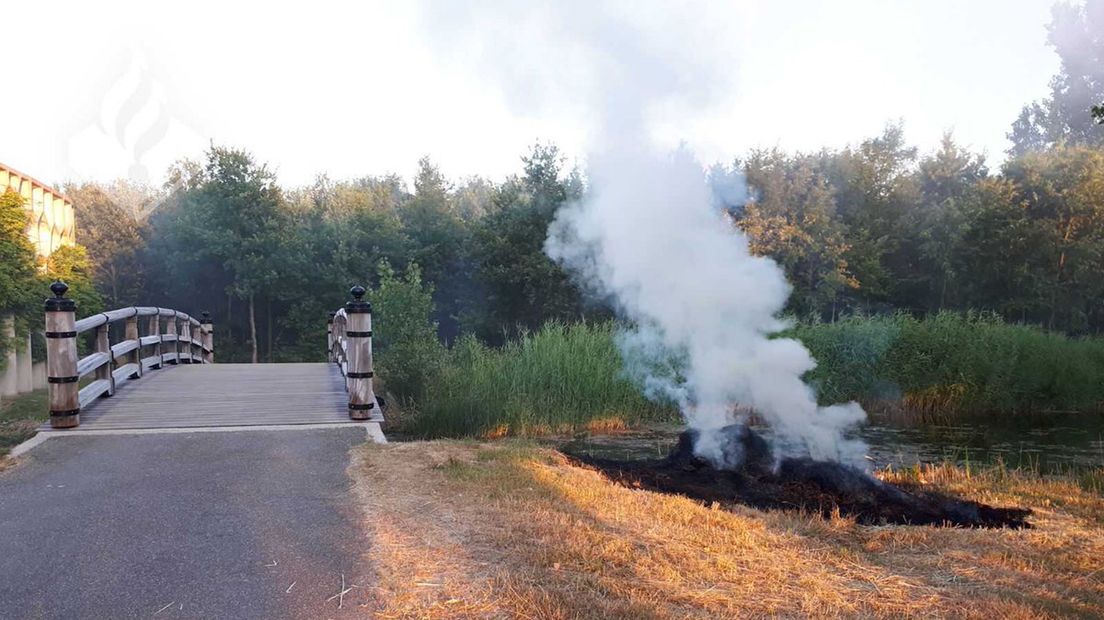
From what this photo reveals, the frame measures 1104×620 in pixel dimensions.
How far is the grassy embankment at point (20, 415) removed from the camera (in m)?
10.2

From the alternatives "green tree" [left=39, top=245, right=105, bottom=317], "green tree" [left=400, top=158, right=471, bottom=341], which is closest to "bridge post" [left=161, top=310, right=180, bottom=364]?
"green tree" [left=39, top=245, right=105, bottom=317]

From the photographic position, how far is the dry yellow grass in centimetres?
335

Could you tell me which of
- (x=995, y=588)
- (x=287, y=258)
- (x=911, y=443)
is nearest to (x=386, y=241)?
(x=287, y=258)

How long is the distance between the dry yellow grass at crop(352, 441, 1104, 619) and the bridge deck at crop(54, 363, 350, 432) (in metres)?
2.43

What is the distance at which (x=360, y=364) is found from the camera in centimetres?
787

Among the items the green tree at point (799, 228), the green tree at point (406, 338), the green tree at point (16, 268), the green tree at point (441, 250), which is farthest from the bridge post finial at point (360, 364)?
the green tree at point (441, 250)

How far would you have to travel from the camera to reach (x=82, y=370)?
7.70m

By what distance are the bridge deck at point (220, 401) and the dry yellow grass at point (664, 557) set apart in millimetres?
2428

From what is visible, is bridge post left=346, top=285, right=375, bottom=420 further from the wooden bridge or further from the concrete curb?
the concrete curb

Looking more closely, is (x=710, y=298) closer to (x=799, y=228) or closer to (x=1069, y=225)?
(x=799, y=228)

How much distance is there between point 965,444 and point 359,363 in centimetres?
888

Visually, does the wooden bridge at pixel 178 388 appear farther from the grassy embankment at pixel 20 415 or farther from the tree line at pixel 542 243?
the tree line at pixel 542 243

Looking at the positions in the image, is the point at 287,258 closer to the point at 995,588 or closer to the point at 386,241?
the point at 386,241

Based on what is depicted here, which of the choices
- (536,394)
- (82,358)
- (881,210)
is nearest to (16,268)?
(82,358)
